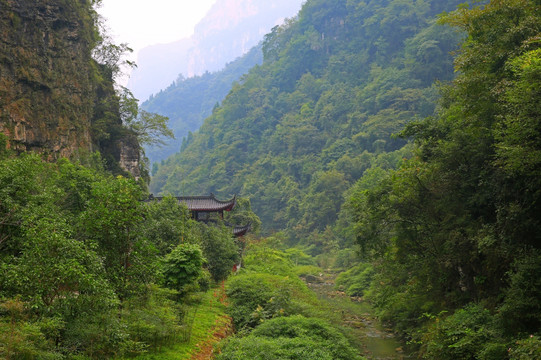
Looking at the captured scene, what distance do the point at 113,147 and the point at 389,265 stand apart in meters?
21.6

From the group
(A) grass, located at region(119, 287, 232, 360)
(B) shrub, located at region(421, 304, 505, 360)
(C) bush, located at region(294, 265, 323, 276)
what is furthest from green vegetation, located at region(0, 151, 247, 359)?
(C) bush, located at region(294, 265, 323, 276)

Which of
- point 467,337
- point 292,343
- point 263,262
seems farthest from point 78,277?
point 263,262

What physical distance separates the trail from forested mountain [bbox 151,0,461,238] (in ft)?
70.7

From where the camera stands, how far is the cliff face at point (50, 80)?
1866 centimetres

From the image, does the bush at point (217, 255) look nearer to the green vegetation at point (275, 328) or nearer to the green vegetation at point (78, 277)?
the green vegetation at point (275, 328)

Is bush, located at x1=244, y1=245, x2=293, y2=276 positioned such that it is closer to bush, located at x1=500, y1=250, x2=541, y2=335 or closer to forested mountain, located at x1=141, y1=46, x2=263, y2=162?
bush, located at x1=500, y1=250, x2=541, y2=335

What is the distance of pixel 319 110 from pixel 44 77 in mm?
57947

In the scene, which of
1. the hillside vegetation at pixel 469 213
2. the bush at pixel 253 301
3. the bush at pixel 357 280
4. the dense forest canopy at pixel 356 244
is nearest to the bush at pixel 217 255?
the dense forest canopy at pixel 356 244

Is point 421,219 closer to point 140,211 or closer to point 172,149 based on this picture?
point 140,211

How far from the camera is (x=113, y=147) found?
102ft

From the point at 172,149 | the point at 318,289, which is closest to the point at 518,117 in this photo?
the point at 318,289

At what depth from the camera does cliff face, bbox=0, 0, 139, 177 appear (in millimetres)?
18656

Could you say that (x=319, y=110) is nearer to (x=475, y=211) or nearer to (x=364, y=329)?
(x=364, y=329)

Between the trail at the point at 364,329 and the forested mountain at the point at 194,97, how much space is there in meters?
112
